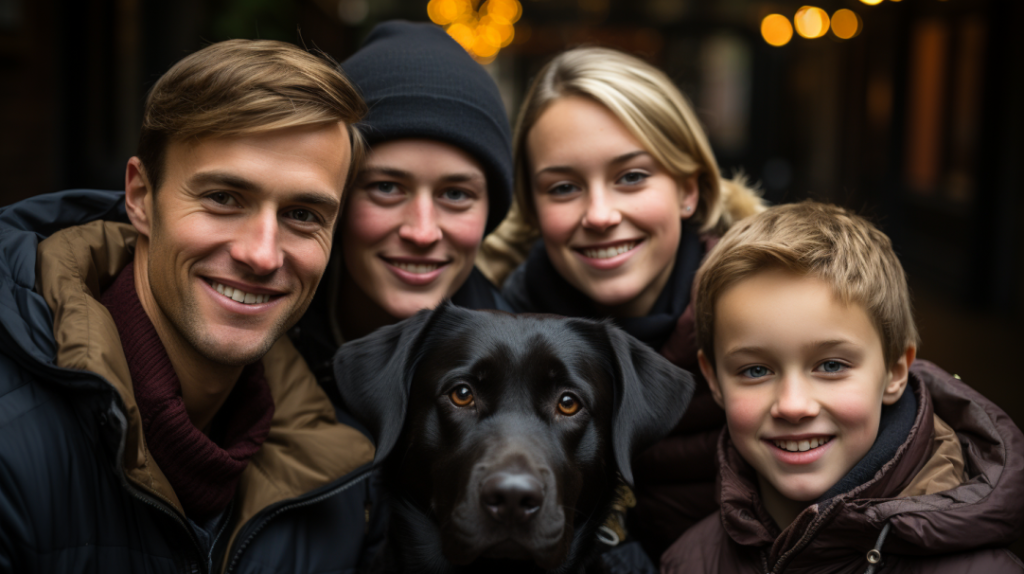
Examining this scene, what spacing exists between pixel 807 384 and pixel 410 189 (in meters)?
1.50

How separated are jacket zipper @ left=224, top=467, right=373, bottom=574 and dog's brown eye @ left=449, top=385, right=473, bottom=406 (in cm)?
35

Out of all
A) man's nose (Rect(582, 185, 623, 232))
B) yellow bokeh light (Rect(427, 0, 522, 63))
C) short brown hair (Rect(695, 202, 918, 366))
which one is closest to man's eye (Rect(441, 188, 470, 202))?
man's nose (Rect(582, 185, 623, 232))

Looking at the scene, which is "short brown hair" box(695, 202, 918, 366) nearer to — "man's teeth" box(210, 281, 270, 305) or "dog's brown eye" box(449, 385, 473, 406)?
"dog's brown eye" box(449, 385, 473, 406)

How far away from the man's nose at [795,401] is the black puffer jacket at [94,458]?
124 centimetres

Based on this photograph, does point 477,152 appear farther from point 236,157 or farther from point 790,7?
point 790,7

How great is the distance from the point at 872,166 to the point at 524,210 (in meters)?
14.0

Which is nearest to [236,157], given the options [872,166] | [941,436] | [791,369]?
[791,369]

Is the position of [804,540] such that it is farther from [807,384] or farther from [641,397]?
[641,397]

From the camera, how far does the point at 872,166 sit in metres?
15.7

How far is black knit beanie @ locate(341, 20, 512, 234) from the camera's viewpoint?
2893mm

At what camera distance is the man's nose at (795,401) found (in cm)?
222

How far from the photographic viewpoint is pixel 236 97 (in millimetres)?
2191

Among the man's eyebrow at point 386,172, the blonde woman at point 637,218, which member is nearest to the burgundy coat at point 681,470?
the blonde woman at point 637,218

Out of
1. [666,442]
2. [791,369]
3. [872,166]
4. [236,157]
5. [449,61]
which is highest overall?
[449,61]
